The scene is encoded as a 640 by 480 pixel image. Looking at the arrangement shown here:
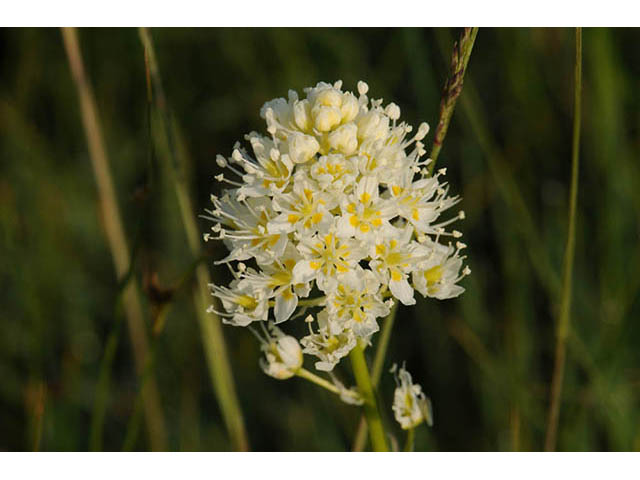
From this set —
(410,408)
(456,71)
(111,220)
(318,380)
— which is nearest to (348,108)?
(456,71)

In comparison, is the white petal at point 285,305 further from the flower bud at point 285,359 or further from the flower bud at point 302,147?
Result: the flower bud at point 302,147

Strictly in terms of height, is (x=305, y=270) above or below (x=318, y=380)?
above

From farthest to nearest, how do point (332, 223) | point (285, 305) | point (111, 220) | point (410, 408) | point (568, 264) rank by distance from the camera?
point (111, 220), point (568, 264), point (410, 408), point (285, 305), point (332, 223)

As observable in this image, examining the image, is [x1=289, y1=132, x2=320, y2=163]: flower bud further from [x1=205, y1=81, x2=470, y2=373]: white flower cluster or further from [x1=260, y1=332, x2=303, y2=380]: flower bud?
[x1=260, y1=332, x2=303, y2=380]: flower bud

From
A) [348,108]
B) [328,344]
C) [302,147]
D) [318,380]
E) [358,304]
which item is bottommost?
[318,380]

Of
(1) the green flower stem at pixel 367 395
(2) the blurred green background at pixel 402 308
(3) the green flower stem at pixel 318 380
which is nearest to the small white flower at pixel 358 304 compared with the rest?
(1) the green flower stem at pixel 367 395

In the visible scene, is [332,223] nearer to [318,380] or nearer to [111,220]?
[318,380]

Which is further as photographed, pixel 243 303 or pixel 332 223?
pixel 243 303
